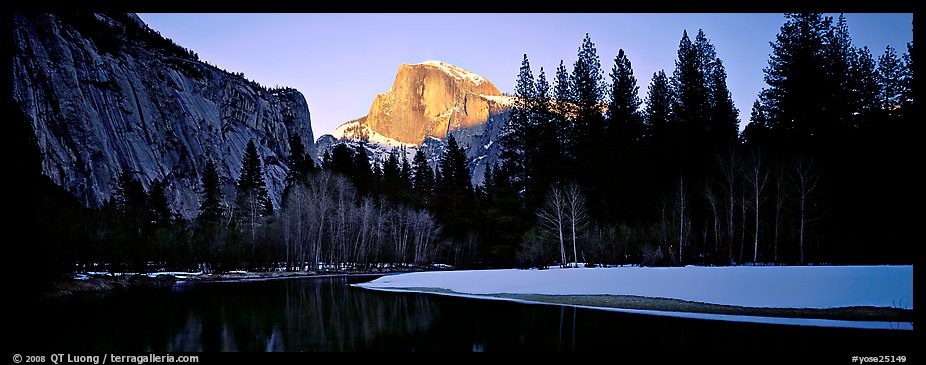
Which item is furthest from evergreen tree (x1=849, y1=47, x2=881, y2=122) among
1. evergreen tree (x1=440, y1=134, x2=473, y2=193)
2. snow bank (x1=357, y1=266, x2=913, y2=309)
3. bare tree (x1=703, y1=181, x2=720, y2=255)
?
evergreen tree (x1=440, y1=134, x2=473, y2=193)

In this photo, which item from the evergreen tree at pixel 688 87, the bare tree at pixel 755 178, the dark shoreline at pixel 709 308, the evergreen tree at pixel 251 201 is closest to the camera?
the dark shoreline at pixel 709 308

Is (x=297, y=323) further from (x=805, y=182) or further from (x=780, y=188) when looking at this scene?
(x=805, y=182)

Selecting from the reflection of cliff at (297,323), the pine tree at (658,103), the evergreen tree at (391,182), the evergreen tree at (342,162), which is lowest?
the reflection of cliff at (297,323)

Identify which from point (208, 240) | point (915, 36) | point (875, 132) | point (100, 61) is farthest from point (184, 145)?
point (915, 36)

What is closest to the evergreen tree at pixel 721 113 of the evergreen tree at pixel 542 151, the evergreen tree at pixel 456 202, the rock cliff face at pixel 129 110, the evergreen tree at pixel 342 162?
the evergreen tree at pixel 542 151

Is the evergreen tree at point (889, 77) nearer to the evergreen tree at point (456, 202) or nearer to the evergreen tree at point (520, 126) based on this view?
the evergreen tree at point (520, 126)
